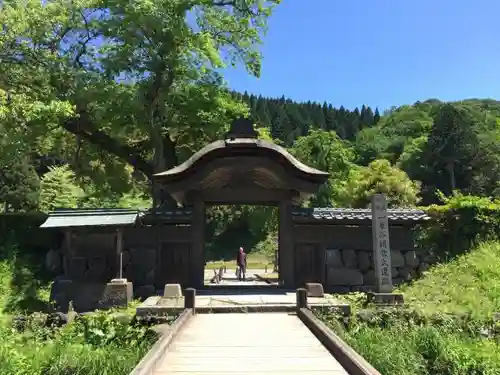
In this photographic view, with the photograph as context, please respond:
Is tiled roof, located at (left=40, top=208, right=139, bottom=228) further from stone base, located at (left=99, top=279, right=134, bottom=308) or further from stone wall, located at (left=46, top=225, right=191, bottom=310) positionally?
stone base, located at (left=99, top=279, right=134, bottom=308)

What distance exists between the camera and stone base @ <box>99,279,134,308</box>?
475 inches

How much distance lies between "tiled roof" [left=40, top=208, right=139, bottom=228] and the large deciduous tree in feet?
19.8

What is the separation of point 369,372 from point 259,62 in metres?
20.2

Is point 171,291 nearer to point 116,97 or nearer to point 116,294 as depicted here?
point 116,294

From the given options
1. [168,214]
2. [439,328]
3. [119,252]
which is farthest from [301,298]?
[168,214]

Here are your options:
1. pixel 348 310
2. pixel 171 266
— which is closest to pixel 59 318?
pixel 171 266

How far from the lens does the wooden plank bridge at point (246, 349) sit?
6.02 metres

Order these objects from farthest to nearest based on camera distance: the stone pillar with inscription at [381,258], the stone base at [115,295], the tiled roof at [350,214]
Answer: the tiled roof at [350,214] < the stone base at [115,295] < the stone pillar with inscription at [381,258]

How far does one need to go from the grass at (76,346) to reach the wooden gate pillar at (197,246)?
2.66m

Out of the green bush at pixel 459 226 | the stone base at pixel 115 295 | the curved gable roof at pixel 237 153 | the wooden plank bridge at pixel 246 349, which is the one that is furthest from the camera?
the green bush at pixel 459 226

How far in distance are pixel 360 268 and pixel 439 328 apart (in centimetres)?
505

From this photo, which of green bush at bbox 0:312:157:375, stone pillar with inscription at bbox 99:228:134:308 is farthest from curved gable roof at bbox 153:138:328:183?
green bush at bbox 0:312:157:375

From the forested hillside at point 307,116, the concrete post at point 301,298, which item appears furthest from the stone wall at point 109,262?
the forested hillside at point 307,116

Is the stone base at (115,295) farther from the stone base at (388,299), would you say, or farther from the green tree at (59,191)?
the green tree at (59,191)
